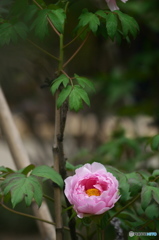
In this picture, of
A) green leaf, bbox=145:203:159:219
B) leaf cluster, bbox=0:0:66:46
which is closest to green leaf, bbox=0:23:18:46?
leaf cluster, bbox=0:0:66:46

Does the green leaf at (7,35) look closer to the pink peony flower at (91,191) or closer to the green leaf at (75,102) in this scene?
the green leaf at (75,102)

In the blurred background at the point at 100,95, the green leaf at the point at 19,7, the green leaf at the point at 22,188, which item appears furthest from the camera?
the blurred background at the point at 100,95

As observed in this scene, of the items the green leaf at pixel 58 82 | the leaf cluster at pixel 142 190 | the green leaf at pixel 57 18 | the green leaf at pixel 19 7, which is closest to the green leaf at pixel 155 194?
the leaf cluster at pixel 142 190

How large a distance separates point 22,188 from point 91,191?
16cm

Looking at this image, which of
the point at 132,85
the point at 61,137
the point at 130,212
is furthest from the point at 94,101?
the point at 61,137

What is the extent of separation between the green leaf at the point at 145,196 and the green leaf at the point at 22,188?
0.24 meters

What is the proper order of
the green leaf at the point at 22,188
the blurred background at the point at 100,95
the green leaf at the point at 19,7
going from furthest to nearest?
the blurred background at the point at 100,95 < the green leaf at the point at 19,7 < the green leaf at the point at 22,188

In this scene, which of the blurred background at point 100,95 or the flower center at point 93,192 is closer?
the flower center at point 93,192

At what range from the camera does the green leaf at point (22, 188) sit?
3.43 ft

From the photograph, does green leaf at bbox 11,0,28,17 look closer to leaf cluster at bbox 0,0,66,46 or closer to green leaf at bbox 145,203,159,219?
leaf cluster at bbox 0,0,66,46

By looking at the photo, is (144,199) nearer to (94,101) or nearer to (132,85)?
(132,85)

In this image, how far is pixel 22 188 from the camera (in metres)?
1.07

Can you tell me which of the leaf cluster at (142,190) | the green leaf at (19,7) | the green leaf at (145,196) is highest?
the green leaf at (19,7)

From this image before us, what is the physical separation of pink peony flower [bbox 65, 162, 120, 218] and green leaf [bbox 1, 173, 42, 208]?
0.07 metres
